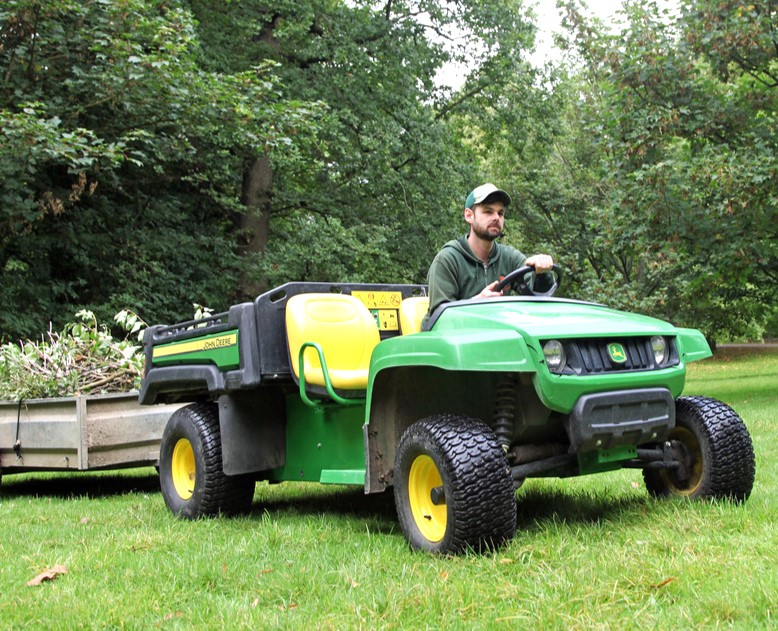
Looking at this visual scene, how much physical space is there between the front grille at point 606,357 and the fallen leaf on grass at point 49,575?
2.31 meters

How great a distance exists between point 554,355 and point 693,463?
1284 millimetres

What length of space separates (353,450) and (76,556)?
145 centimetres

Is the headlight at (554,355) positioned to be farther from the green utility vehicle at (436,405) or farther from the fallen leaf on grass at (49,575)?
the fallen leaf on grass at (49,575)

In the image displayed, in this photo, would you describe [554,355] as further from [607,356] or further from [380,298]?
[380,298]

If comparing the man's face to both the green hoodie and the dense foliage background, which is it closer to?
the green hoodie

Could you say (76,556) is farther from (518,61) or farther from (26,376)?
(518,61)

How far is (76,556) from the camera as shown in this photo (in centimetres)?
414

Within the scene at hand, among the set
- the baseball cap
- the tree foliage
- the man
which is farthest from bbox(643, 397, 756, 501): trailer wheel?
the tree foliage

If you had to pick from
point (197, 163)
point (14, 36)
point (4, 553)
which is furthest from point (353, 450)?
point (197, 163)

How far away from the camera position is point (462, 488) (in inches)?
144

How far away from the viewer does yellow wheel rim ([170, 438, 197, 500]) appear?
18.7ft

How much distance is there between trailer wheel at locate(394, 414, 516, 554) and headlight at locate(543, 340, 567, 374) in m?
0.41

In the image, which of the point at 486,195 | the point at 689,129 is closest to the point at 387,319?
the point at 486,195

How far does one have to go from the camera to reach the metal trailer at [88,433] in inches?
257
